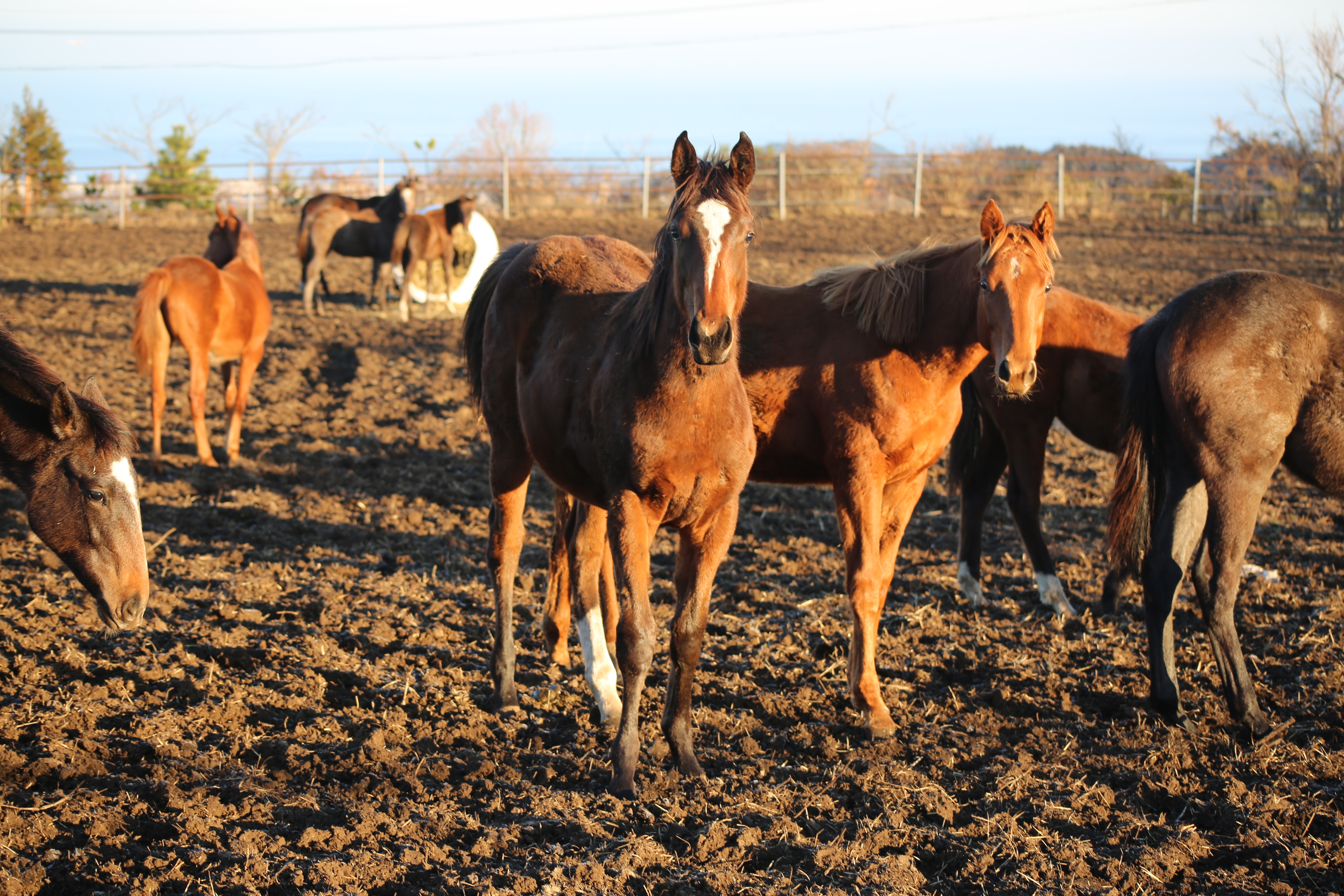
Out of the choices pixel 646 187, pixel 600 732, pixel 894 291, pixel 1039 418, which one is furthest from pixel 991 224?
pixel 646 187

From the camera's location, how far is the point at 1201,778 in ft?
12.0

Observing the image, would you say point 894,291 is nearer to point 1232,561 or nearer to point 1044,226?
point 1044,226

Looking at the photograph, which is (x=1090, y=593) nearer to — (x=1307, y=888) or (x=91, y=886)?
(x=1307, y=888)

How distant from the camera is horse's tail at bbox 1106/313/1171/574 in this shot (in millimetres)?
4477

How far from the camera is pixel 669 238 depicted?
11.3 feet

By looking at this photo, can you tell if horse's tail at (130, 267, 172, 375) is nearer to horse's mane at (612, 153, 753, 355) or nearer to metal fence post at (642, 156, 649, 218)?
horse's mane at (612, 153, 753, 355)

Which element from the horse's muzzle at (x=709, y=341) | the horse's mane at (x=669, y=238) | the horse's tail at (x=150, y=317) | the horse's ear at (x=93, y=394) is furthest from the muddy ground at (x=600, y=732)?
the horse's mane at (x=669, y=238)

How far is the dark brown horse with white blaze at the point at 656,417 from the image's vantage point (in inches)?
129

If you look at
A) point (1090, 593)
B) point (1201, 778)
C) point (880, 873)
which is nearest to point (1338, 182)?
point (1090, 593)

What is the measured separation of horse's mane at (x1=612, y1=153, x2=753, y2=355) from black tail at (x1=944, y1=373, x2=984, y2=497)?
10.3ft

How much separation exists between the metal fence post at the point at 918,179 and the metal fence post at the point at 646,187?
703 cm

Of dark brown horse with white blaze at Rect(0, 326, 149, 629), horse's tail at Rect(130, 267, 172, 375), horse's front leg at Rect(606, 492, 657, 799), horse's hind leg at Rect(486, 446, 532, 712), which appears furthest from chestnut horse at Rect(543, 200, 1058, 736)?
horse's tail at Rect(130, 267, 172, 375)

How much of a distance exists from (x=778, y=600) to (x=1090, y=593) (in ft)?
6.35

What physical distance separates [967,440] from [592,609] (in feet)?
10.2
